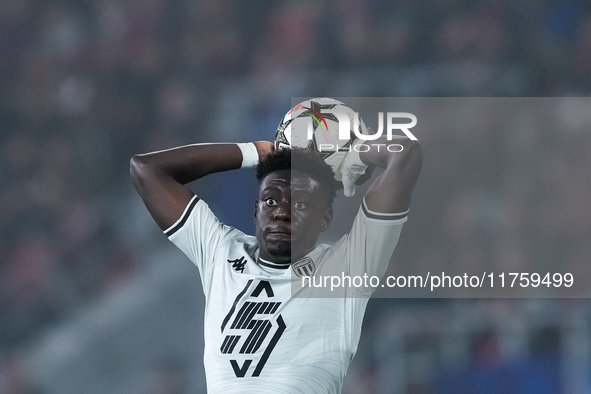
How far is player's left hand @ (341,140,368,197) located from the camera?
2552mm

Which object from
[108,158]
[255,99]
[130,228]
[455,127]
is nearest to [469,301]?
[455,127]

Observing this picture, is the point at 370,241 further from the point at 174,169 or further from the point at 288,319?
the point at 174,169

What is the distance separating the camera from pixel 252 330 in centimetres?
262

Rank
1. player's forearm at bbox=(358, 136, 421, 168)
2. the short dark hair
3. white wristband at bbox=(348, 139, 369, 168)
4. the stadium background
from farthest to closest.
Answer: the stadium background → the short dark hair → white wristband at bbox=(348, 139, 369, 168) → player's forearm at bbox=(358, 136, 421, 168)

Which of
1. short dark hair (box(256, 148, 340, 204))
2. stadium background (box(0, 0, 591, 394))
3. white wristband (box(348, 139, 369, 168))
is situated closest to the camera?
white wristband (box(348, 139, 369, 168))

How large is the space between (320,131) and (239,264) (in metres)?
0.57

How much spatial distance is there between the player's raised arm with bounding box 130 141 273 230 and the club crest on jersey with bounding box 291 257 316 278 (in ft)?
1.35

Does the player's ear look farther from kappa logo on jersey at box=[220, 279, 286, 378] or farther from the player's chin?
kappa logo on jersey at box=[220, 279, 286, 378]

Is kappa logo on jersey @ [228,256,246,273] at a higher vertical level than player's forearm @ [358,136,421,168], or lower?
lower

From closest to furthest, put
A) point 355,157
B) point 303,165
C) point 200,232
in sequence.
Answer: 1. point 355,157
2. point 303,165
3. point 200,232

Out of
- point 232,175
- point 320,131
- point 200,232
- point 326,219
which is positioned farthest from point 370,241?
point 232,175

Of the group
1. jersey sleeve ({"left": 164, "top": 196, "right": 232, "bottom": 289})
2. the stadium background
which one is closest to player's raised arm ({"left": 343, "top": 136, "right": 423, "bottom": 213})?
jersey sleeve ({"left": 164, "top": 196, "right": 232, "bottom": 289})

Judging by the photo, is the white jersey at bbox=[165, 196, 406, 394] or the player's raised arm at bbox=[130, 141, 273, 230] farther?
the player's raised arm at bbox=[130, 141, 273, 230]

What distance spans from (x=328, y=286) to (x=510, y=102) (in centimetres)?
160
